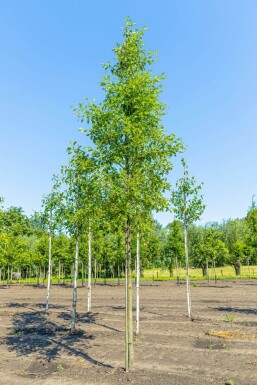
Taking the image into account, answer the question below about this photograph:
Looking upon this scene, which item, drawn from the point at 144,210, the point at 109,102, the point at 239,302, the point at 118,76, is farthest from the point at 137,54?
the point at 239,302

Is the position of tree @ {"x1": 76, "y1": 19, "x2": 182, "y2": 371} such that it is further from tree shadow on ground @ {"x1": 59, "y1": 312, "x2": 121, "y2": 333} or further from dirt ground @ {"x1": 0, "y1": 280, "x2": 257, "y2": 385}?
tree shadow on ground @ {"x1": 59, "y1": 312, "x2": 121, "y2": 333}

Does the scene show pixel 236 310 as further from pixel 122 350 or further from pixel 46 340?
pixel 46 340

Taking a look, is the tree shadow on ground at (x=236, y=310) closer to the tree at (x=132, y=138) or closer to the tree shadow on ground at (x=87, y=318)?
the tree shadow on ground at (x=87, y=318)

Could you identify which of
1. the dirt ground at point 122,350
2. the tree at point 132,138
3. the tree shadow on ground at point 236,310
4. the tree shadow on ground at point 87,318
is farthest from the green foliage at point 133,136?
the tree shadow on ground at point 236,310

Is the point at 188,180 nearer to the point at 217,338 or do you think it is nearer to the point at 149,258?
the point at 217,338

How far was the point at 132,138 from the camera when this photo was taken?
12.3 m

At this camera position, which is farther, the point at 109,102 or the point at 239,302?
the point at 239,302

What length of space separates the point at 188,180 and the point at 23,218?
4543 inches

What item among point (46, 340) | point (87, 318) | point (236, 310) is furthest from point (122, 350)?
point (236, 310)

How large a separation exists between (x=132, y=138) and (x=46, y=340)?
1202cm

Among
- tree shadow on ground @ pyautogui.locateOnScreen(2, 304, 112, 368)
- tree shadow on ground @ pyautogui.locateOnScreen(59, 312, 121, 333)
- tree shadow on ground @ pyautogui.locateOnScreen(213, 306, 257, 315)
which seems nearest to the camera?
tree shadow on ground @ pyautogui.locateOnScreen(2, 304, 112, 368)

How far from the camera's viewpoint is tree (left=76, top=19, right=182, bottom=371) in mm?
12289

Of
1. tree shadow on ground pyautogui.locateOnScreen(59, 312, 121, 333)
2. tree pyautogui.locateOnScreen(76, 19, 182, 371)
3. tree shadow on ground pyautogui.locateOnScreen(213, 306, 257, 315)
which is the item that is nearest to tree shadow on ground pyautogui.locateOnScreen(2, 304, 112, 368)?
tree shadow on ground pyautogui.locateOnScreen(59, 312, 121, 333)

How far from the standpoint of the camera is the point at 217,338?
1614 centimetres
